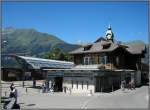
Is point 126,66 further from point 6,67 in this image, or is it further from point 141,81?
point 6,67

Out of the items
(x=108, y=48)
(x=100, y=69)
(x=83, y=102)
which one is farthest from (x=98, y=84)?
(x=83, y=102)

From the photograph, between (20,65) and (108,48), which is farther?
(20,65)

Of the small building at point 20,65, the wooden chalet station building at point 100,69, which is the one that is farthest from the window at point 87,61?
the small building at point 20,65

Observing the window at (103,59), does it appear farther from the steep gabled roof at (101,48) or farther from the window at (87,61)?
the window at (87,61)

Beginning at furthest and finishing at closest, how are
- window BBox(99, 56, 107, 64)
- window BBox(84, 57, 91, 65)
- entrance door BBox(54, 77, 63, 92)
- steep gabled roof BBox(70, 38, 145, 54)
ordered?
window BBox(84, 57, 91, 65) < steep gabled roof BBox(70, 38, 145, 54) < window BBox(99, 56, 107, 64) < entrance door BBox(54, 77, 63, 92)

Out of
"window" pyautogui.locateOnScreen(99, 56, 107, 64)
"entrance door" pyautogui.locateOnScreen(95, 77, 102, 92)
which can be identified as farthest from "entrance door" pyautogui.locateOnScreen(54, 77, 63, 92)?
→ "window" pyautogui.locateOnScreen(99, 56, 107, 64)

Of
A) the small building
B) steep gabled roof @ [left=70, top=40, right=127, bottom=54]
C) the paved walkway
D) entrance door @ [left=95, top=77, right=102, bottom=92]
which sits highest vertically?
steep gabled roof @ [left=70, top=40, right=127, bottom=54]

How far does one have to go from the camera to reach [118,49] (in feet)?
181

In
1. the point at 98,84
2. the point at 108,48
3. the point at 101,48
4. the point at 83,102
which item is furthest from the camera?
the point at 101,48

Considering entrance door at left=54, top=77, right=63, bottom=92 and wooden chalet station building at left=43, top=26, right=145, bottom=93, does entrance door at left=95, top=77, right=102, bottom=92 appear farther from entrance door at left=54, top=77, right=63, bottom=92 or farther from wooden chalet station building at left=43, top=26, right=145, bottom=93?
entrance door at left=54, top=77, right=63, bottom=92

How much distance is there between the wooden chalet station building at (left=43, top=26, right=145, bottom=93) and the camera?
1708 inches

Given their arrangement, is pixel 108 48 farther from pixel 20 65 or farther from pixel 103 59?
pixel 20 65

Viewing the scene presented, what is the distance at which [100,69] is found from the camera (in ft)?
142

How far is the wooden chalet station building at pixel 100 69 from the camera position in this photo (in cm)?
4339
